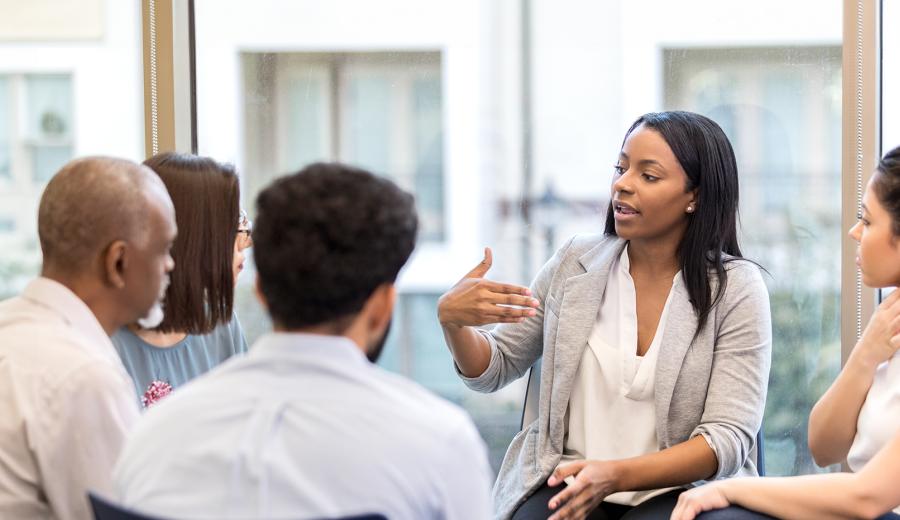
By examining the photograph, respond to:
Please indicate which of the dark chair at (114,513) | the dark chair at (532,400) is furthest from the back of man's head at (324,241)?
the dark chair at (532,400)

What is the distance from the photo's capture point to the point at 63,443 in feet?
4.44

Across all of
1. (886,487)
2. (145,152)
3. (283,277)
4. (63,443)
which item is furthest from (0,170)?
(886,487)

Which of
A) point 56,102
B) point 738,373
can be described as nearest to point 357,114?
point 56,102

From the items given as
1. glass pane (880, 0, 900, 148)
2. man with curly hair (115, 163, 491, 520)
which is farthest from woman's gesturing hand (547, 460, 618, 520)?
glass pane (880, 0, 900, 148)

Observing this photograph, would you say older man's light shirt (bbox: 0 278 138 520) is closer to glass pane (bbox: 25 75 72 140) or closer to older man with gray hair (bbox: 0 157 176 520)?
older man with gray hair (bbox: 0 157 176 520)

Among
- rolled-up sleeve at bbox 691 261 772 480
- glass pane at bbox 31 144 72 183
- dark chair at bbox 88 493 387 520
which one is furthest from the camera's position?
glass pane at bbox 31 144 72 183

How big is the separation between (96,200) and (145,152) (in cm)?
123

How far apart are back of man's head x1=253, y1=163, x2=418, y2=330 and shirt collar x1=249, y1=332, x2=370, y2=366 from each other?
0.04 m

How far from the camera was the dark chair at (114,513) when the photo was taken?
3.35ft

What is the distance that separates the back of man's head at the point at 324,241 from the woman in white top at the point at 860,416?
100cm

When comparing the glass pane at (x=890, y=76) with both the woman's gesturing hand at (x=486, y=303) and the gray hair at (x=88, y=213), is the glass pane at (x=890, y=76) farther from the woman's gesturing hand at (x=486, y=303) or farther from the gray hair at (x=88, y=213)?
the gray hair at (x=88, y=213)

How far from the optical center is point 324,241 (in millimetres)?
1171

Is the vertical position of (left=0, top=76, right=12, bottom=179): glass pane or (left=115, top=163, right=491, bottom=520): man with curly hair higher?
(left=0, top=76, right=12, bottom=179): glass pane

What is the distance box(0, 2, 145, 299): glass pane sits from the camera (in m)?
2.79
